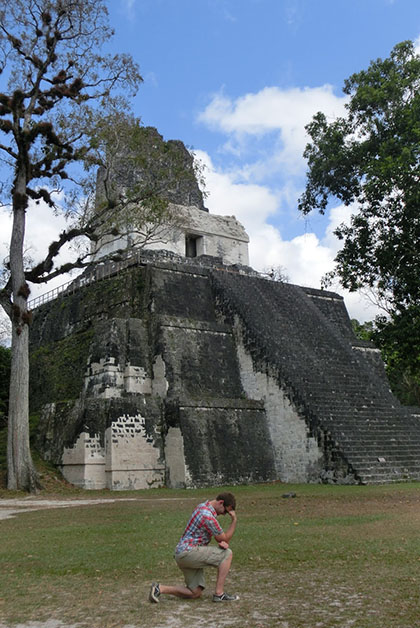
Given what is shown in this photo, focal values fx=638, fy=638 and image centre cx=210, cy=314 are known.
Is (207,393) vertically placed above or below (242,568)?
above

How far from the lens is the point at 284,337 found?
18.5m

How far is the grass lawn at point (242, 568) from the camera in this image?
13.2 feet

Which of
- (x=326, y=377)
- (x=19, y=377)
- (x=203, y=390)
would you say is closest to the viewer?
(x=19, y=377)

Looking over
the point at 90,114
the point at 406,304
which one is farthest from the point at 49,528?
the point at 406,304

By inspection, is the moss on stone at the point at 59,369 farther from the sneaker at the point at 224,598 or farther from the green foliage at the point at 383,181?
the sneaker at the point at 224,598

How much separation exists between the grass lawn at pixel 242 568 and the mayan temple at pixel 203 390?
16.2 ft

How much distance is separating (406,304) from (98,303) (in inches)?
389

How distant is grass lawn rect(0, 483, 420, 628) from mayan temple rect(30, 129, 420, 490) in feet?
16.2

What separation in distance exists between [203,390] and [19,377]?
5.04m

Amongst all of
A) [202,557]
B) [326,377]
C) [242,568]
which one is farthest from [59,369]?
[202,557]

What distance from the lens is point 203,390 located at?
17344 millimetres

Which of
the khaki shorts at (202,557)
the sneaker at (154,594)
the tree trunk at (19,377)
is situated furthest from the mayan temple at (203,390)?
the sneaker at (154,594)

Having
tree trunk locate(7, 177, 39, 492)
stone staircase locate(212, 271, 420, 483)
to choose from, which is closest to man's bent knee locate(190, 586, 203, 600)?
stone staircase locate(212, 271, 420, 483)

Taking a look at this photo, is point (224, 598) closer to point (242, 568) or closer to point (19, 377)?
point (242, 568)
